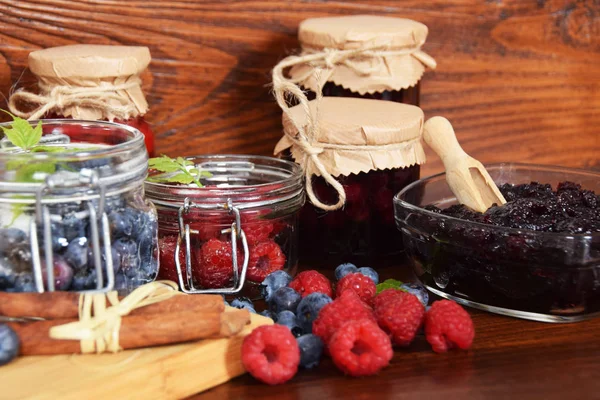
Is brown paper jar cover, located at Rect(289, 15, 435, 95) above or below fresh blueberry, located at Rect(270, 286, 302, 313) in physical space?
above

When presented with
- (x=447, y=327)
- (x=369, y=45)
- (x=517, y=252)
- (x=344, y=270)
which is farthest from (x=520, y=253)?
(x=369, y=45)

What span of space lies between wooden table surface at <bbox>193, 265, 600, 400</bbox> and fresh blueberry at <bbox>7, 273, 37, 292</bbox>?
7.8 inches

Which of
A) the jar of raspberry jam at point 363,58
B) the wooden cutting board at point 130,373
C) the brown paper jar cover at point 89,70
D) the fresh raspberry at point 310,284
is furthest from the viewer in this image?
the jar of raspberry jam at point 363,58

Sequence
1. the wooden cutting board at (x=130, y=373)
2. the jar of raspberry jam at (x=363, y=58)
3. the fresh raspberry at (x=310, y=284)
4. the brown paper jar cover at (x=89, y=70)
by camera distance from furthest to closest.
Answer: the jar of raspberry jam at (x=363, y=58)
the brown paper jar cover at (x=89, y=70)
the fresh raspberry at (x=310, y=284)
the wooden cutting board at (x=130, y=373)

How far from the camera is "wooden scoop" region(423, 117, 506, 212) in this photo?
0.98 metres

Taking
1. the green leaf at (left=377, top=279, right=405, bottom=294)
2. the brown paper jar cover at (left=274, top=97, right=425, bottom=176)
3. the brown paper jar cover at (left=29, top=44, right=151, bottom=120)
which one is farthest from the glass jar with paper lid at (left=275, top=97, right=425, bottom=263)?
the brown paper jar cover at (left=29, top=44, right=151, bottom=120)

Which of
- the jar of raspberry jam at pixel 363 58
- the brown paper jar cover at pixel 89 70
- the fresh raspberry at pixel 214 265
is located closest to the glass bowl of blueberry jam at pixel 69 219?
the fresh raspberry at pixel 214 265

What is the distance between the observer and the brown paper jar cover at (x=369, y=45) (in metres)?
1.17

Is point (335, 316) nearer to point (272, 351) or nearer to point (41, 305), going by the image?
point (272, 351)

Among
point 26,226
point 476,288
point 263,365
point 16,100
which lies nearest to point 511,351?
point 476,288

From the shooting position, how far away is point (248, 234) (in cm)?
95

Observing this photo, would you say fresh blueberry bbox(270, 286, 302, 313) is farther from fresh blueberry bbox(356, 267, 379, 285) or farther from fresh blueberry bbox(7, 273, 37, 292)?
fresh blueberry bbox(7, 273, 37, 292)

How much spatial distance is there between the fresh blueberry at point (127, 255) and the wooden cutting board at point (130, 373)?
0.11m

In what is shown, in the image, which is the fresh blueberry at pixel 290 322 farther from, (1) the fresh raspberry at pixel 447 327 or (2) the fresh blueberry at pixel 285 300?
(1) the fresh raspberry at pixel 447 327
